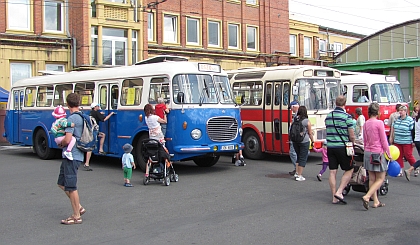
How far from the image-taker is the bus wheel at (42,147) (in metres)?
17.1

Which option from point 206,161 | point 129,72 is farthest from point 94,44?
point 206,161

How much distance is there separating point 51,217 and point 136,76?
6.15 m

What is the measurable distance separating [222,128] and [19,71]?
1690 centimetres

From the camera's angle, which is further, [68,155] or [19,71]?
[19,71]

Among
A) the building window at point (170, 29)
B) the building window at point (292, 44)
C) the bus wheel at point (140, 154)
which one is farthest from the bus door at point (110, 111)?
the building window at point (292, 44)

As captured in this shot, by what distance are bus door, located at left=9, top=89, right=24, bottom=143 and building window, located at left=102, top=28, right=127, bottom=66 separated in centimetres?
965

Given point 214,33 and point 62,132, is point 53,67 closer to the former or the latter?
point 214,33

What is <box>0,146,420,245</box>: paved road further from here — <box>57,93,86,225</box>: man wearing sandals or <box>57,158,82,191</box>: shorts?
<box>57,158,82,191</box>: shorts

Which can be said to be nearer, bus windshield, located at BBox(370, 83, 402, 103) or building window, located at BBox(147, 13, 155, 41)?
bus windshield, located at BBox(370, 83, 402, 103)

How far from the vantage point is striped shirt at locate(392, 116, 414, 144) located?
12.1 m

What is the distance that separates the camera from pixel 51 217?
27.9ft

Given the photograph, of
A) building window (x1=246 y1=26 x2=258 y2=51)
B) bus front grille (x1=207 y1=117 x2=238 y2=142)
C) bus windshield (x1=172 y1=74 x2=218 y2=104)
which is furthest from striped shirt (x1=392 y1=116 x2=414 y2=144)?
building window (x1=246 y1=26 x2=258 y2=51)

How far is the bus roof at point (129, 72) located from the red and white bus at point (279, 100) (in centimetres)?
250

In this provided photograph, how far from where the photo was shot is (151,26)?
103 ft
